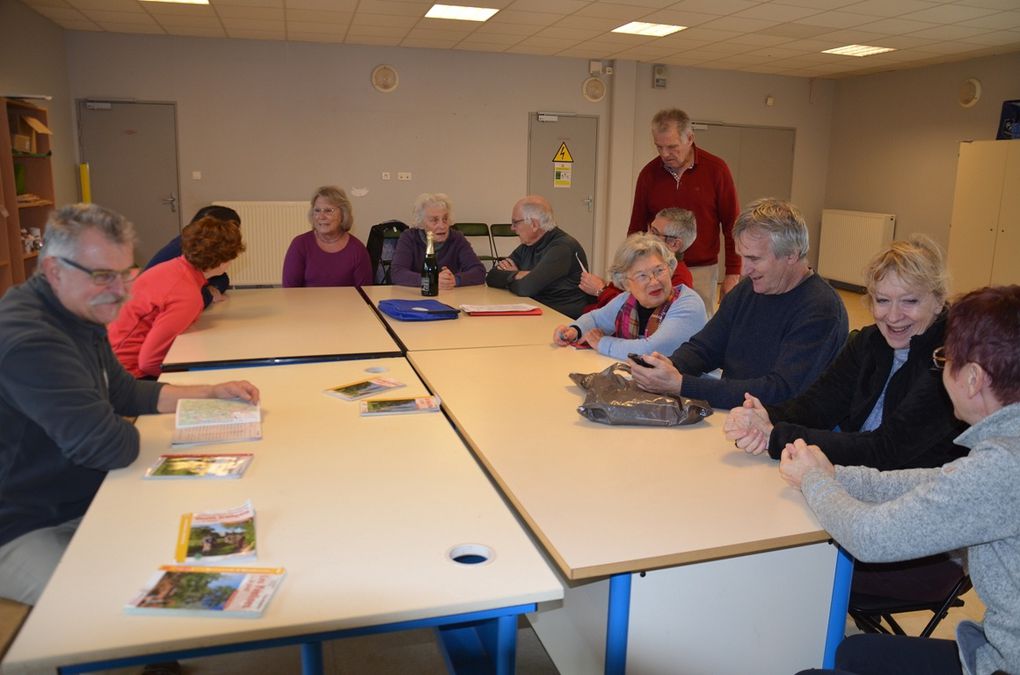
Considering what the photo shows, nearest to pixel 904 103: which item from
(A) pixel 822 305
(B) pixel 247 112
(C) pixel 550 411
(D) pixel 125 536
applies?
(B) pixel 247 112

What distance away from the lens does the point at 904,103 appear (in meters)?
8.91

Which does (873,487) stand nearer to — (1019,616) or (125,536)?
(1019,616)

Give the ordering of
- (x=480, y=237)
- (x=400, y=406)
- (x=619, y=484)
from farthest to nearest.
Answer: (x=480, y=237)
(x=400, y=406)
(x=619, y=484)

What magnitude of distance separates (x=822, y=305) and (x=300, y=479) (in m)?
1.60

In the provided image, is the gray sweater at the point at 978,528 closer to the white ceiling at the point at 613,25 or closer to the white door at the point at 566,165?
the white ceiling at the point at 613,25

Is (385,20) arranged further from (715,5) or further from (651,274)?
(651,274)

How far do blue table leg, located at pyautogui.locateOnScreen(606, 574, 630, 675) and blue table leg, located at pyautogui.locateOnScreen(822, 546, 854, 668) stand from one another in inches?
19.8

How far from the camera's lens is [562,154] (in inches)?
347

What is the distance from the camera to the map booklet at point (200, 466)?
5.56 ft

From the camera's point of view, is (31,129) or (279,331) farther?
(31,129)

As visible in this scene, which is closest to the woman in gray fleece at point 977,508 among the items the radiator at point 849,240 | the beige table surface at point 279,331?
the beige table surface at point 279,331

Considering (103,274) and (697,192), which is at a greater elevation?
(697,192)

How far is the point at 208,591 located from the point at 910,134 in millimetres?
9656

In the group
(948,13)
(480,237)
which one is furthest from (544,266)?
(480,237)
